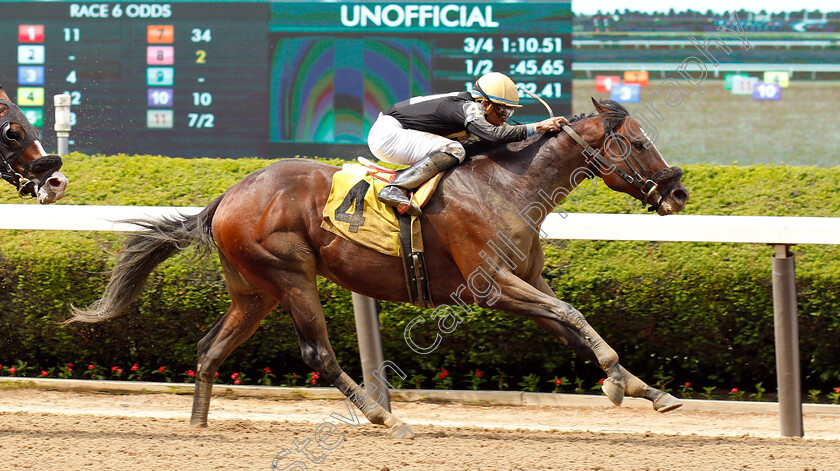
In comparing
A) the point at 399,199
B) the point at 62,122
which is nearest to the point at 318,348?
the point at 399,199

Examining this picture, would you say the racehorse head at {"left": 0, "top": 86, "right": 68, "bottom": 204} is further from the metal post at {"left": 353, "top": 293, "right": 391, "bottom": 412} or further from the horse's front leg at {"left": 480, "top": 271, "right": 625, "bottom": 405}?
the horse's front leg at {"left": 480, "top": 271, "right": 625, "bottom": 405}

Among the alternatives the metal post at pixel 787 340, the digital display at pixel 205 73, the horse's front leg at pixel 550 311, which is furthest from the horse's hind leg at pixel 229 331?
the digital display at pixel 205 73

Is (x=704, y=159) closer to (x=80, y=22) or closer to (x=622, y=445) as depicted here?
(x=80, y=22)

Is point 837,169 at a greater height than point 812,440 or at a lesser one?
greater

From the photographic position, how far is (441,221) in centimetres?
388

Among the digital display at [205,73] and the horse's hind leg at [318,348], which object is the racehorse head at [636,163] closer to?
the horse's hind leg at [318,348]

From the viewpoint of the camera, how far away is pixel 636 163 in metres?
3.90

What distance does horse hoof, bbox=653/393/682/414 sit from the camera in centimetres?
358

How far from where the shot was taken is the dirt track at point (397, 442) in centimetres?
353

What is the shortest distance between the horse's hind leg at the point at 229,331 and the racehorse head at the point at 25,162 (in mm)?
845

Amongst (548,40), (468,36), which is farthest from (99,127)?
(548,40)

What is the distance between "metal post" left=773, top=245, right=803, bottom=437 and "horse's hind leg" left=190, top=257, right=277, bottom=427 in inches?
91.2

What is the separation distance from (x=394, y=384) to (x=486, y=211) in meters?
1.64

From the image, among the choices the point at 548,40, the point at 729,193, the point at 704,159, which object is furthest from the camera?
the point at 704,159
